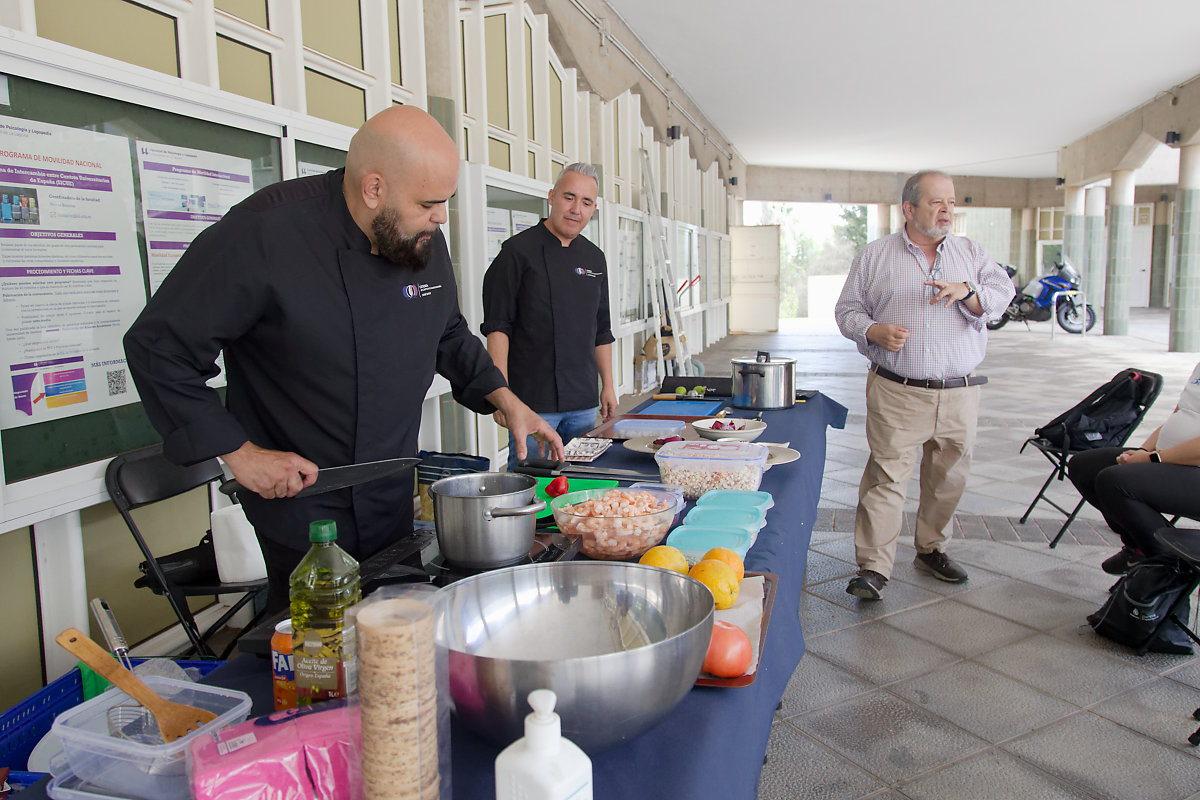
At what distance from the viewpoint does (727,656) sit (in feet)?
3.86

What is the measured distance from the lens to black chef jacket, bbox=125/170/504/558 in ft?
5.11

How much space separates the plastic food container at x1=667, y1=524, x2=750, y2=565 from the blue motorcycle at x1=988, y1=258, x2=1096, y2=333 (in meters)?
16.9

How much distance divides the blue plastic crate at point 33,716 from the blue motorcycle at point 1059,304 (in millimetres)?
17495

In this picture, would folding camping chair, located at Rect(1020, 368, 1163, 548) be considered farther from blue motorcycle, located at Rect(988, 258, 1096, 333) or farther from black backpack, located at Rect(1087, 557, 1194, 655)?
blue motorcycle, located at Rect(988, 258, 1096, 333)

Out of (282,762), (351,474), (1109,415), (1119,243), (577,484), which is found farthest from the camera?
(1119,243)

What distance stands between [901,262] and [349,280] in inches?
99.4

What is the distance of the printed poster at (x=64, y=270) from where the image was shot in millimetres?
2104

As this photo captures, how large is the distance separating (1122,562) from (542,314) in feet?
8.76

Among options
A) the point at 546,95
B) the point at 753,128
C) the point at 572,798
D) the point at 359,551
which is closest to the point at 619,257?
the point at 546,95

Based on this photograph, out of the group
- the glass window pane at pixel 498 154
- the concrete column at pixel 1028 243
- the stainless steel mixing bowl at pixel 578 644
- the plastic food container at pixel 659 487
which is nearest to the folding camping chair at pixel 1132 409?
the plastic food container at pixel 659 487

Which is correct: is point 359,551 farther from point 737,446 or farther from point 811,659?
point 811,659

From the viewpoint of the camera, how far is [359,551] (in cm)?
185

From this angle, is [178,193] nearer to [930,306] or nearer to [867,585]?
[930,306]

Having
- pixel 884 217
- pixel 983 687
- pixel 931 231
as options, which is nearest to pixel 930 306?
pixel 931 231
